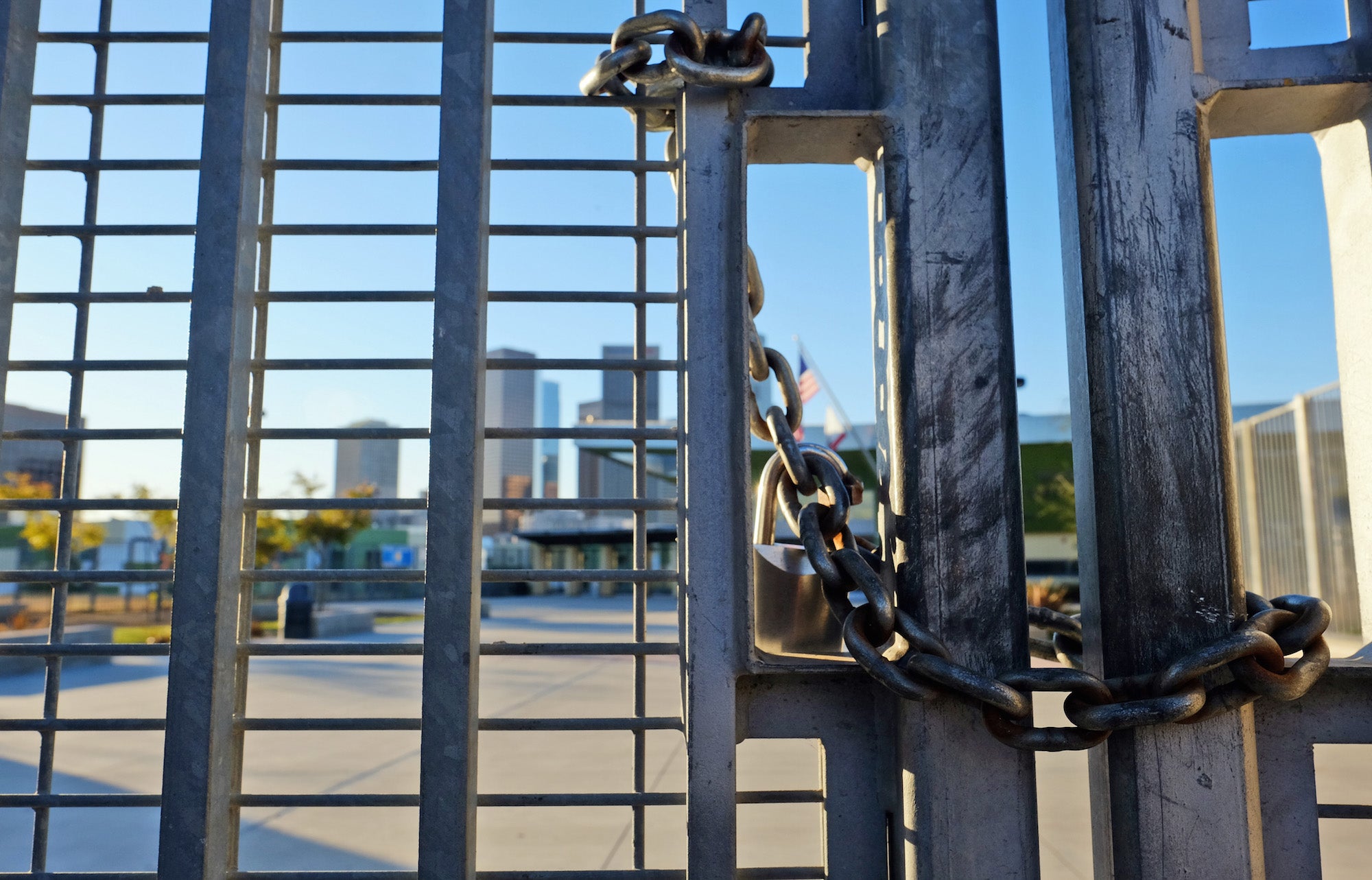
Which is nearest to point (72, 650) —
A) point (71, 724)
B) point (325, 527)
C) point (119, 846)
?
point (71, 724)

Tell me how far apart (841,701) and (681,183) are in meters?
1.04

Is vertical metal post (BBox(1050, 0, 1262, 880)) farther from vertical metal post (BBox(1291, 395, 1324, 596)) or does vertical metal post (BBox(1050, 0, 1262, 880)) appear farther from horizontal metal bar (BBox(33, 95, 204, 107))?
vertical metal post (BBox(1291, 395, 1324, 596))

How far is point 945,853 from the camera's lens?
1463mm

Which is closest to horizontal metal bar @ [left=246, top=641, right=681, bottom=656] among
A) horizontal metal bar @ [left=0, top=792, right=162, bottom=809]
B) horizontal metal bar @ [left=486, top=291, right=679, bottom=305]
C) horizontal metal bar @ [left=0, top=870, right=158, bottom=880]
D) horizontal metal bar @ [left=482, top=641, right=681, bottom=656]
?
horizontal metal bar @ [left=482, top=641, right=681, bottom=656]

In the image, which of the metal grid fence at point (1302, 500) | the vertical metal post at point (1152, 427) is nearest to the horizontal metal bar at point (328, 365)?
the vertical metal post at point (1152, 427)

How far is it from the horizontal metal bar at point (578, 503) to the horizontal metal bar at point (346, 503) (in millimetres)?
149

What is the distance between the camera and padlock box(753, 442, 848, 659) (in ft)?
5.74

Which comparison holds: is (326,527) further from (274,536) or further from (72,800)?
(72,800)

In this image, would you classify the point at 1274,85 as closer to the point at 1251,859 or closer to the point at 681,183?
the point at 681,183

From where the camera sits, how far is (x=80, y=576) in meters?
1.77

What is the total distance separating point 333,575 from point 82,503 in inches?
22.7

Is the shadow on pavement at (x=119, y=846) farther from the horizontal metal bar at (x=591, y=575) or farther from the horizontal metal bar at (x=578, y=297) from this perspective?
the horizontal metal bar at (x=578, y=297)

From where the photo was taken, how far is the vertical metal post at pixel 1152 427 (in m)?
1.42

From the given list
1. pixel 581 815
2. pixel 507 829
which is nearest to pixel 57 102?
pixel 507 829
